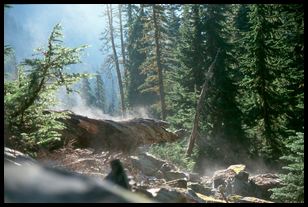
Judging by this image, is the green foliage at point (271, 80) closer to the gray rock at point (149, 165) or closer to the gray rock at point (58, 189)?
the gray rock at point (149, 165)

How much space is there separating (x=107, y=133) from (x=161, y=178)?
2.53 meters

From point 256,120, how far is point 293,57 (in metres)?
4.55

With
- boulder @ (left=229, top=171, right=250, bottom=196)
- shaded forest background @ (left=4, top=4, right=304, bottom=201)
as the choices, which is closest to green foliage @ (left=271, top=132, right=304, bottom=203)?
shaded forest background @ (left=4, top=4, right=304, bottom=201)

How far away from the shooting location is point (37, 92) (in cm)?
973

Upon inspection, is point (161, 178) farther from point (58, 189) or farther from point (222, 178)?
point (58, 189)

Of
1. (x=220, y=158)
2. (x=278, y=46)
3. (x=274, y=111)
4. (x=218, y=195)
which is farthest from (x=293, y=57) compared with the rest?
(x=218, y=195)

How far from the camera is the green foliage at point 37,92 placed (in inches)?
372

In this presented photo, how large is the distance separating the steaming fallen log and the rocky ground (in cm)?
37

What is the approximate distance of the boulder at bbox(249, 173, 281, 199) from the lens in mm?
16859

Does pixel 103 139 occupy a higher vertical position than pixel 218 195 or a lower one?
higher

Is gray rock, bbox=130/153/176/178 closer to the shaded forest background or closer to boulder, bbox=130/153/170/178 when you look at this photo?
boulder, bbox=130/153/170/178

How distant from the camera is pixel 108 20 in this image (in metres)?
44.8

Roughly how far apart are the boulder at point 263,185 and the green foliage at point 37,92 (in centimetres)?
1000
